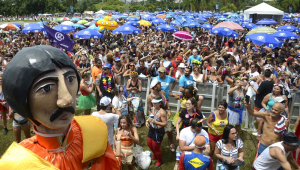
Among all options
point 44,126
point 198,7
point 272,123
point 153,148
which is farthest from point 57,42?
point 198,7

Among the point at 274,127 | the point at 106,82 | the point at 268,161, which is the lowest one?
the point at 268,161

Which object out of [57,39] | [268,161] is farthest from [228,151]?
[57,39]

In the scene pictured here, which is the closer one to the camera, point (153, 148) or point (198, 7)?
point (153, 148)

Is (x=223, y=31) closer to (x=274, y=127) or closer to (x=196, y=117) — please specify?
(x=196, y=117)

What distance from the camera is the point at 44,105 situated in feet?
6.69

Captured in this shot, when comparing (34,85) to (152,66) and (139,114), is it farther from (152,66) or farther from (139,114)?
(152,66)

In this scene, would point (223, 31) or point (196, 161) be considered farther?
point (223, 31)

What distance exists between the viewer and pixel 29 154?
81.0 inches

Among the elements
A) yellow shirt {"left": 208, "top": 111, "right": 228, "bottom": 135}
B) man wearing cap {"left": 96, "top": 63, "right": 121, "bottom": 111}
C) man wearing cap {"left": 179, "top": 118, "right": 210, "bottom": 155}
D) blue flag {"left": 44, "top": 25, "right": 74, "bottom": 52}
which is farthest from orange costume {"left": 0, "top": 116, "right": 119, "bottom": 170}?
blue flag {"left": 44, "top": 25, "right": 74, "bottom": 52}

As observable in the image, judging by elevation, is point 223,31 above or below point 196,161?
above

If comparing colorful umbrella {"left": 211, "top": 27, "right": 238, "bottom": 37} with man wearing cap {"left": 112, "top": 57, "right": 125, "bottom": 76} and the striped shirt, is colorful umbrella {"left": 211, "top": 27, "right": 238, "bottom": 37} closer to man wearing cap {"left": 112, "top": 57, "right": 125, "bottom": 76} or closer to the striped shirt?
man wearing cap {"left": 112, "top": 57, "right": 125, "bottom": 76}

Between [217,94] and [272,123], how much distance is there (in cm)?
253

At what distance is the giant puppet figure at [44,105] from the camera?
6.57ft

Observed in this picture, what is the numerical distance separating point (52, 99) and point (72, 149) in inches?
25.3
